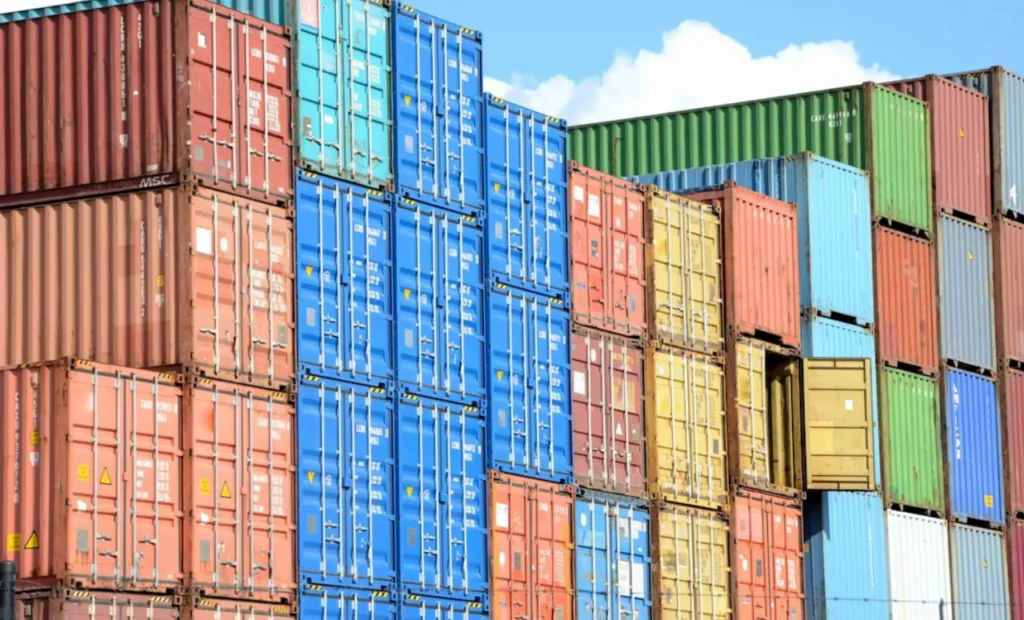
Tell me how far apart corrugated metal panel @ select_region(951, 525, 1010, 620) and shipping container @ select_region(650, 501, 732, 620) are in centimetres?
751

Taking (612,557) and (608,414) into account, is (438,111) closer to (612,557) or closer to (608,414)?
(608,414)

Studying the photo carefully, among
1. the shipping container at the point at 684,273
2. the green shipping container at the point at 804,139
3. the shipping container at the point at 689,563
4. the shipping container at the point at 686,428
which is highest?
the green shipping container at the point at 804,139

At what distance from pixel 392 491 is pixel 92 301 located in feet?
17.4

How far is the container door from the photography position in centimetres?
4181

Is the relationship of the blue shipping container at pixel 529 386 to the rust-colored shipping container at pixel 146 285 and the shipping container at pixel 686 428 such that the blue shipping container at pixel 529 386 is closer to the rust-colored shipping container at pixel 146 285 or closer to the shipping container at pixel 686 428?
the shipping container at pixel 686 428

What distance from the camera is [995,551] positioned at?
152 feet

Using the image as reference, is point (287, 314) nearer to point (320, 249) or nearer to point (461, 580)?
point (320, 249)

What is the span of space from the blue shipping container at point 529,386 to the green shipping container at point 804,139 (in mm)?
10631

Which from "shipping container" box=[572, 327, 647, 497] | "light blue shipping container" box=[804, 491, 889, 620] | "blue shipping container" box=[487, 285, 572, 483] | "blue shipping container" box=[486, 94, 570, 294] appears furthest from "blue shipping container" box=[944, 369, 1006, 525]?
"blue shipping container" box=[486, 94, 570, 294]

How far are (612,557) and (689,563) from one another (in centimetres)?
208

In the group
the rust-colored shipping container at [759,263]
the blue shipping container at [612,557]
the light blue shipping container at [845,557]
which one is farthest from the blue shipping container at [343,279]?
the light blue shipping container at [845,557]

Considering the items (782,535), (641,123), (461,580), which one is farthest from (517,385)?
(641,123)

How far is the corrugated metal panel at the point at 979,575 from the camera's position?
4506 cm

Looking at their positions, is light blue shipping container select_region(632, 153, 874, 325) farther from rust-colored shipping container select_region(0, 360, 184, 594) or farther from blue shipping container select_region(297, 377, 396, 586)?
rust-colored shipping container select_region(0, 360, 184, 594)
